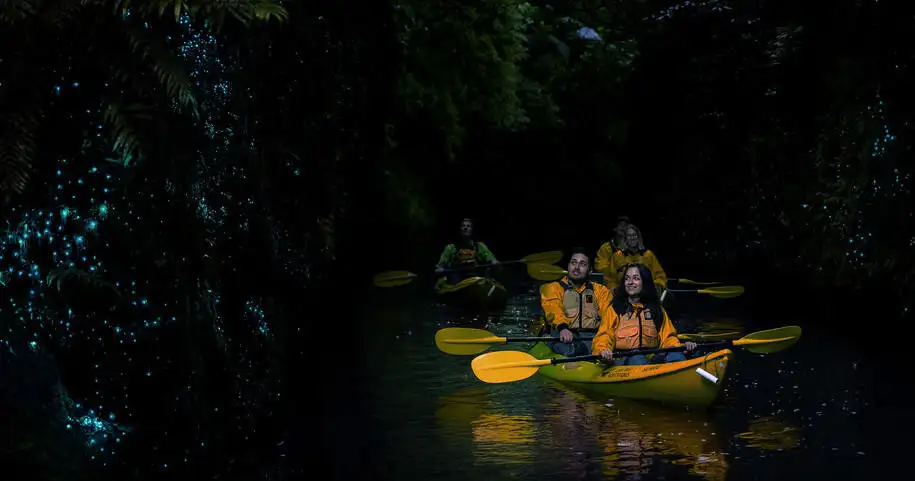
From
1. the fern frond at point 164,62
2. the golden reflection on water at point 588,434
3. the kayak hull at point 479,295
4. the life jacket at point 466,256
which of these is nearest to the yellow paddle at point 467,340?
the golden reflection on water at point 588,434

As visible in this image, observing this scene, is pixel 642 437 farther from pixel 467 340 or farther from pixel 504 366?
pixel 467 340

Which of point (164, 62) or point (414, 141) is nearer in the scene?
point (164, 62)

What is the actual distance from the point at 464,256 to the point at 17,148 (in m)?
20.4

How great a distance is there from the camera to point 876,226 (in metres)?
22.6

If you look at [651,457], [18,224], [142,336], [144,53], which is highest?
[144,53]

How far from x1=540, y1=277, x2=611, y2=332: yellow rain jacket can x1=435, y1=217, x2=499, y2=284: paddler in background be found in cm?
1025

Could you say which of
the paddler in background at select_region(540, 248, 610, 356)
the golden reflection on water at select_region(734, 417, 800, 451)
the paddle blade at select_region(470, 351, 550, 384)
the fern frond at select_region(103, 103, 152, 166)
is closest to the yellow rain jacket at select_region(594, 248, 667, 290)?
the paddler in background at select_region(540, 248, 610, 356)

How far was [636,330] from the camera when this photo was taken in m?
14.9

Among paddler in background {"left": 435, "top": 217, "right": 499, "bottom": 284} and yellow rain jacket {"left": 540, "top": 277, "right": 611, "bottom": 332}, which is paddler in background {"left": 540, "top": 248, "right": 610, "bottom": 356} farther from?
paddler in background {"left": 435, "top": 217, "right": 499, "bottom": 284}

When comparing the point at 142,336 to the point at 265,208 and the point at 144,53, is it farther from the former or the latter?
the point at 265,208

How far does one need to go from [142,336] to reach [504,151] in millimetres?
49999

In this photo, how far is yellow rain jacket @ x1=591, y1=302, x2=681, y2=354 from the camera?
14.9m

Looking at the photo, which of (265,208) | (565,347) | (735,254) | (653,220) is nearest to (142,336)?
(265,208)

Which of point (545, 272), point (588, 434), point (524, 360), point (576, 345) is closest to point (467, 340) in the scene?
point (576, 345)
